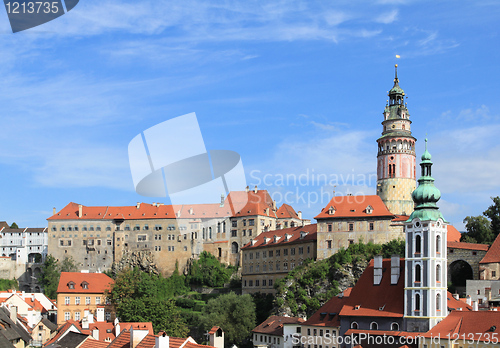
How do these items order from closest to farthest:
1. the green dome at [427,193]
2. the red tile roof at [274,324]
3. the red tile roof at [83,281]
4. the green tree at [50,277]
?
the green dome at [427,193], the red tile roof at [274,324], the red tile roof at [83,281], the green tree at [50,277]

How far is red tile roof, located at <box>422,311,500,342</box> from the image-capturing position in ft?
152

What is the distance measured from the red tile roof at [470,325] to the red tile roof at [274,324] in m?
15.6

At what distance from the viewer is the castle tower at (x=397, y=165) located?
77.6 meters

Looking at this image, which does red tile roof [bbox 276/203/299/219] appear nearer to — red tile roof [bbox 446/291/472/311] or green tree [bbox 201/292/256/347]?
green tree [bbox 201/292/256/347]

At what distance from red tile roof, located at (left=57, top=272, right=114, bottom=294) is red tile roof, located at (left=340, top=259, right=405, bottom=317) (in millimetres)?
32504

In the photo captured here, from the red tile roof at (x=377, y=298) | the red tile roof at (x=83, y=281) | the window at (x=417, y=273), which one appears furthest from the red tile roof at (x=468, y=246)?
the red tile roof at (x=83, y=281)

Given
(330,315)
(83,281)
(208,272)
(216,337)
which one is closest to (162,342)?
(216,337)

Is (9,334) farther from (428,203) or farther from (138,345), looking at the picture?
(428,203)

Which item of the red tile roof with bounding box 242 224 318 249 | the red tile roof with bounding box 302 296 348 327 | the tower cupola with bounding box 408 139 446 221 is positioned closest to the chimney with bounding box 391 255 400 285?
the tower cupola with bounding box 408 139 446 221

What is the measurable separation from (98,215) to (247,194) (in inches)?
974

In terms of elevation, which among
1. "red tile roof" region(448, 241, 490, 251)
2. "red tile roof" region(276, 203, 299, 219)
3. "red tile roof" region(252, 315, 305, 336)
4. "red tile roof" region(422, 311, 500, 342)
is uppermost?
"red tile roof" region(276, 203, 299, 219)

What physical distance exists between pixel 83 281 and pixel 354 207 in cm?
3160

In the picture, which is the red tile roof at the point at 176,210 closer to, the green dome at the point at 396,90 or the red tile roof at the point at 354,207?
the red tile roof at the point at 354,207

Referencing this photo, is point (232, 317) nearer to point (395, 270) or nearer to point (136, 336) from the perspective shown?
point (395, 270)
